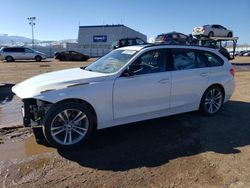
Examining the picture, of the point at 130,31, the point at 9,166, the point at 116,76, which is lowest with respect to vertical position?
the point at 9,166

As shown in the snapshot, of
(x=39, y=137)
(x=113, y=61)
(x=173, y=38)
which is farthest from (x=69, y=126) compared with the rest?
(x=173, y=38)

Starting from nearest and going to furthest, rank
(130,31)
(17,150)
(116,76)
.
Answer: (17,150) → (116,76) → (130,31)

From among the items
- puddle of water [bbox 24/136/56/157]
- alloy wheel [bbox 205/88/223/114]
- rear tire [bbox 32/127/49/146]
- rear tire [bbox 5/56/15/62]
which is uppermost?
alloy wheel [bbox 205/88/223/114]

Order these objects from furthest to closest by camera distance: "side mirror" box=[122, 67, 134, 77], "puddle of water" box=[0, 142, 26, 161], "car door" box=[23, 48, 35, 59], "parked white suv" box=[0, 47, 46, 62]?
"car door" box=[23, 48, 35, 59]
"parked white suv" box=[0, 47, 46, 62]
"side mirror" box=[122, 67, 134, 77]
"puddle of water" box=[0, 142, 26, 161]

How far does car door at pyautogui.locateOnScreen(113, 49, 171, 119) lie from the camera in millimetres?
5633

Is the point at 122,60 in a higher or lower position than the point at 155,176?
higher

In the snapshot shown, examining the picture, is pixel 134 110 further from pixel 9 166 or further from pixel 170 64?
Result: pixel 9 166

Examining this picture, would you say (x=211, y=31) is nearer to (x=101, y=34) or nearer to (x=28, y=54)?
(x=28, y=54)

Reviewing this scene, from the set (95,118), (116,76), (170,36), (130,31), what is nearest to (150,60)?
(116,76)

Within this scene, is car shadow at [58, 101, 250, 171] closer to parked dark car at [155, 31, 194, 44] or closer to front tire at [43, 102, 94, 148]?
front tire at [43, 102, 94, 148]

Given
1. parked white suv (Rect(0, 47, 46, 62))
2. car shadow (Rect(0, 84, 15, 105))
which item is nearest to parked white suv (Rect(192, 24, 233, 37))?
parked white suv (Rect(0, 47, 46, 62))

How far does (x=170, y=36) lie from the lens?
2653cm

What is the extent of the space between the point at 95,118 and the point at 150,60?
1694mm

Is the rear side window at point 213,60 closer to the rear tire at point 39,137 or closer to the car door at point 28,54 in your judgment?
the rear tire at point 39,137
